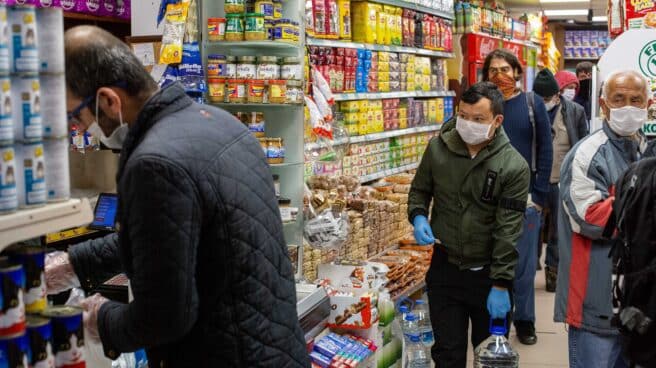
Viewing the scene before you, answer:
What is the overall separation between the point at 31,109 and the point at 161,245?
0.44 m

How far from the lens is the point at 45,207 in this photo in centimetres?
187

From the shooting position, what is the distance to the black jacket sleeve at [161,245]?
6.74 ft

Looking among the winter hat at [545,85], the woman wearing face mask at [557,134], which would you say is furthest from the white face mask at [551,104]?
the winter hat at [545,85]

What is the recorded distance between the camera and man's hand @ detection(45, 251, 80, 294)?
2.61 m

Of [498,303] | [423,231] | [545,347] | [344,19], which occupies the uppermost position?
[344,19]

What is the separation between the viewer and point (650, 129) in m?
4.73

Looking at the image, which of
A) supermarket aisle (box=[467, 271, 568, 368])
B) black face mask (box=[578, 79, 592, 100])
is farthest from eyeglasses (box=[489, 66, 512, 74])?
black face mask (box=[578, 79, 592, 100])

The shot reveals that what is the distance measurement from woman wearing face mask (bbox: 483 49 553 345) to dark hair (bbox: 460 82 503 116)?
1.63 m

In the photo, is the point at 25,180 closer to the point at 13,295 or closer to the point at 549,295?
the point at 13,295

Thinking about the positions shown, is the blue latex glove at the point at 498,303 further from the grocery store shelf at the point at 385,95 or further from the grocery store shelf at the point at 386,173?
the grocery store shelf at the point at 386,173

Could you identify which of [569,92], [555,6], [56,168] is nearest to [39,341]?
[56,168]

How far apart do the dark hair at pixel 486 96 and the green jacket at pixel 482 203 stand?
5.1 inches

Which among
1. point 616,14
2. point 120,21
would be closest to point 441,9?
point 616,14

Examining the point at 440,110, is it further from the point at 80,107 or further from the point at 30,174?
the point at 30,174
